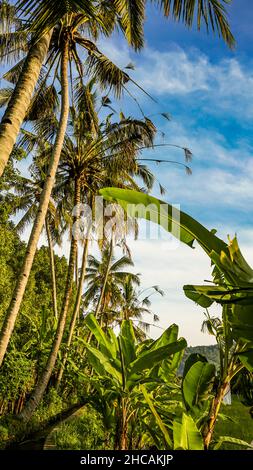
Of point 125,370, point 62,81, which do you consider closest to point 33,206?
point 62,81

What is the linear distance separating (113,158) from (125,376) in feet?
27.3

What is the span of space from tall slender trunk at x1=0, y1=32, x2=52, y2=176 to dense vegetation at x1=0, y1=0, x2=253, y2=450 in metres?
0.01

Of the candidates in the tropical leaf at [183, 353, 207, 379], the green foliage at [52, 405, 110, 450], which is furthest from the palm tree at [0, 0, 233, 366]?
the tropical leaf at [183, 353, 207, 379]

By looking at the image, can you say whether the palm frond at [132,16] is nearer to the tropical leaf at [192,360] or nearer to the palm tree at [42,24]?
the palm tree at [42,24]

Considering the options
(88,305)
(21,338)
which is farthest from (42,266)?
(21,338)

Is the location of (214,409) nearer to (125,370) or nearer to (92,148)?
(125,370)

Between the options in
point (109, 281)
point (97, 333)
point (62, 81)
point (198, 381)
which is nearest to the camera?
point (198, 381)

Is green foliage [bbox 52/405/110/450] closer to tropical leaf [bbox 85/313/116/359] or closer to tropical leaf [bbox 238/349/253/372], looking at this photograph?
tropical leaf [bbox 85/313/116/359]

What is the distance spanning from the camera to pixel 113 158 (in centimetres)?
1048

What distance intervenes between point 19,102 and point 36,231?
2.95 m

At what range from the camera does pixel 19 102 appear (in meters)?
3.35

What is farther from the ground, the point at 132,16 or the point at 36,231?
the point at 132,16

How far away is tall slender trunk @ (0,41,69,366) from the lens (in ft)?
16.9
